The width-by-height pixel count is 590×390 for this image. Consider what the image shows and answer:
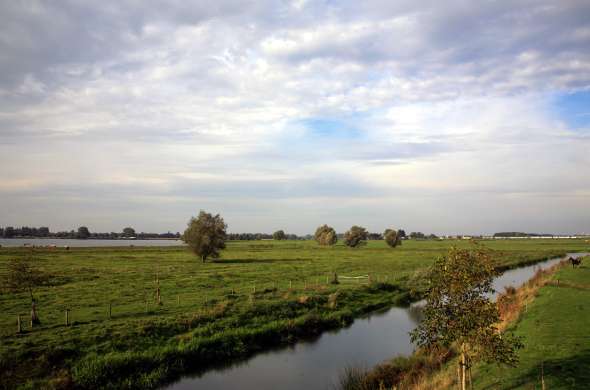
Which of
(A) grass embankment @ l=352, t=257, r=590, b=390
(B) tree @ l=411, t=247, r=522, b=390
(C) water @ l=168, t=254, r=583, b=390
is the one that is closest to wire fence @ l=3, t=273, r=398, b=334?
(C) water @ l=168, t=254, r=583, b=390

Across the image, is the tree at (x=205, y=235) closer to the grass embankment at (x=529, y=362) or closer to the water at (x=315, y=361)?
the water at (x=315, y=361)

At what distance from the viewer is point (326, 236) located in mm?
173875

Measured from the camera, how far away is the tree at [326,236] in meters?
173

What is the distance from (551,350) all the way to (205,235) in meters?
73.6

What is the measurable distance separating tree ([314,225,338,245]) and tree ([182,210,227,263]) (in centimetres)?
8582

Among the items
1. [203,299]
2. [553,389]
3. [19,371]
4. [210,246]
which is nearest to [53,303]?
[203,299]

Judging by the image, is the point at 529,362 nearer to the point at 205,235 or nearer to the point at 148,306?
the point at 148,306

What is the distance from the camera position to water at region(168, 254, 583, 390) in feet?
81.0

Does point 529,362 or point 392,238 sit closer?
point 529,362

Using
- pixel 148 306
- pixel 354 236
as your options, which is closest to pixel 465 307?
pixel 148 306

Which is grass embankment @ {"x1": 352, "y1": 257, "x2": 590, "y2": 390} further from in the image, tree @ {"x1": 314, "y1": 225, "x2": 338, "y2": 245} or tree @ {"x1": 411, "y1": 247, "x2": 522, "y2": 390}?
tree @ {"x1": 314, "y1": 225, "x2": 338, "y2": 245}

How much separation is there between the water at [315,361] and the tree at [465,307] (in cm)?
1053

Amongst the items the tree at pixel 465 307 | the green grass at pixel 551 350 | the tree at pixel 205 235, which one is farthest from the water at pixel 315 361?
the tree at pixel 205 235

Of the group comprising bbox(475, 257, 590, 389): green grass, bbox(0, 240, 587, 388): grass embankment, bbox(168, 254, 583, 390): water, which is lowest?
bbox(168, 254, 583, 390): water
